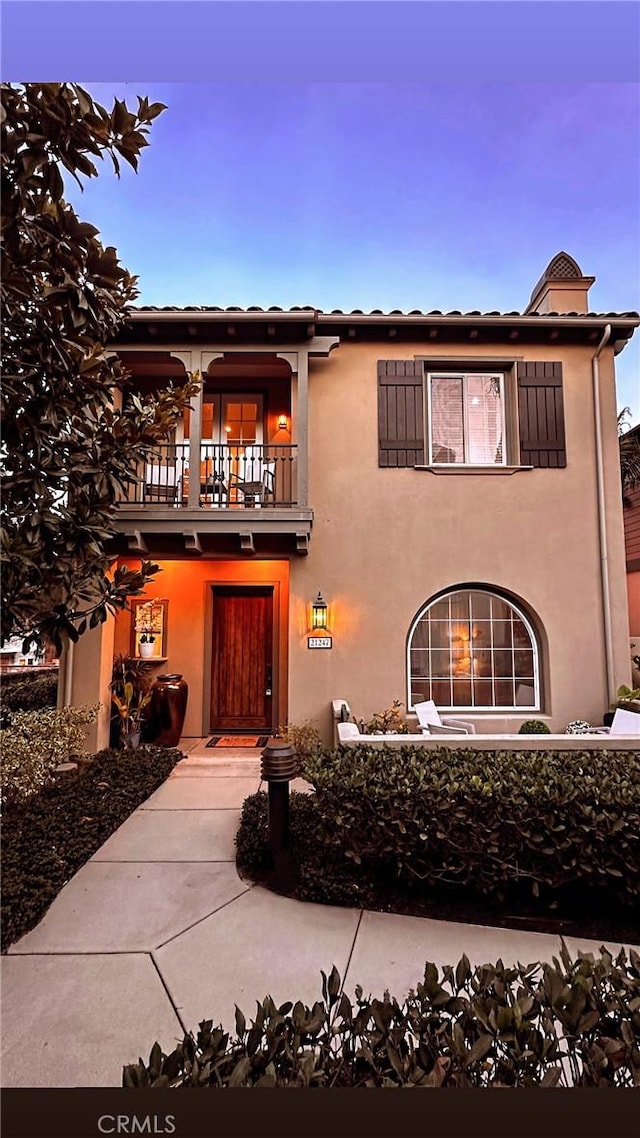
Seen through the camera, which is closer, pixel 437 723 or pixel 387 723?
pixel 437 723

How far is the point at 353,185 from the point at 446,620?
5.48 m

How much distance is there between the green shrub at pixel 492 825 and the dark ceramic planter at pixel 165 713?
4402 millimetres

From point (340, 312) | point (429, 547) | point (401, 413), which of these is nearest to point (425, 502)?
point (429, 547)

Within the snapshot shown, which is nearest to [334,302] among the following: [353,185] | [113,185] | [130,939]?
[353,185]

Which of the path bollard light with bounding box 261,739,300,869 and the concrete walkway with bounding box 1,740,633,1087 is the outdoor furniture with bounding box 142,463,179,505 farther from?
the concrete walkway with bounding box 1,740,633,1087

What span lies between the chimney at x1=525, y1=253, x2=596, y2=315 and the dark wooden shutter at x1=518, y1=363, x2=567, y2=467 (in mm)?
1236

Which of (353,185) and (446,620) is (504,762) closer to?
(446,620)

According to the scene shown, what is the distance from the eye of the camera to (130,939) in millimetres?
3127

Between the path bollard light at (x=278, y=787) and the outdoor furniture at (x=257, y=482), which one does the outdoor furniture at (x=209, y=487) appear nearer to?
the outdoor furniture at (x=257, y=482)

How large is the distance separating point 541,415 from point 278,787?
21.8 feet

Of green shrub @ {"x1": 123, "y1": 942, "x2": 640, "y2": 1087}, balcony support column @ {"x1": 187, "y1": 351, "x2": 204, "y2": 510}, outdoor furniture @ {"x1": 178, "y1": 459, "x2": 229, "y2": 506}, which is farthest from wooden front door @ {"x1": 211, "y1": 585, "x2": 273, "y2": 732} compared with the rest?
green shrub @ {"x1": 123, "y1": 942, "x2": 640, "y2": 1087}

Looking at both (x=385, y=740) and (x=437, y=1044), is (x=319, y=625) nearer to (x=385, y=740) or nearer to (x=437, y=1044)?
(x=385, y=740)

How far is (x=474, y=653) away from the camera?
7.54m

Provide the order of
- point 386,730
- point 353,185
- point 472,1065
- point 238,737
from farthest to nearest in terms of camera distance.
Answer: point 238,737 → point 386,730 → point 353,185 → point 472,1065
